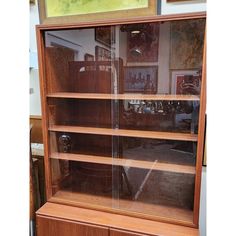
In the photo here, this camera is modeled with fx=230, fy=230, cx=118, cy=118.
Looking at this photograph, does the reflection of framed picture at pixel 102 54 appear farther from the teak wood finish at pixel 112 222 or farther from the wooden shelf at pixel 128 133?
the teak wood finish at pixel 112 222

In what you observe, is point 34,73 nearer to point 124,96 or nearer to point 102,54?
point 102,54

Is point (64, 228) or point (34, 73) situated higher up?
point (34, 73)

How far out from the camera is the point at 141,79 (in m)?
1.57

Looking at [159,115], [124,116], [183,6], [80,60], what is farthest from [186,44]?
[80,60]

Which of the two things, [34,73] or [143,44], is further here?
[34,73]

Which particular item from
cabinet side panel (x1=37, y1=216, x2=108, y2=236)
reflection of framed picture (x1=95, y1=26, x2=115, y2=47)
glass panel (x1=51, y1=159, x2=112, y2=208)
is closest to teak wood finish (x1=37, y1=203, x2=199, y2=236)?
cabinet side panel (x1=37, y1=216, x2=108, y2=236)

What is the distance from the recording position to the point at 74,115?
1.75m

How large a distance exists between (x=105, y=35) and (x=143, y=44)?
26 centimetres

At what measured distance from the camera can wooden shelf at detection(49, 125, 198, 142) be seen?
4.62ft

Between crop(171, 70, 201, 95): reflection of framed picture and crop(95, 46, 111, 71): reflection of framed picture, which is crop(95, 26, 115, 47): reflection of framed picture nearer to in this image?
crop(95, 46, 111, 71): reflection of framed picture

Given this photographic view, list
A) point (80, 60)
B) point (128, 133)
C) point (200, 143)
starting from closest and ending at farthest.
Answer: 1. point (200, 143)
2. point (128, 133)
3. point (80, 60)

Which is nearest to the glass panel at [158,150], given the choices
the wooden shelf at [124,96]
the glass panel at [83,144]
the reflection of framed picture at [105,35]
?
the glass panel at [83,144]
